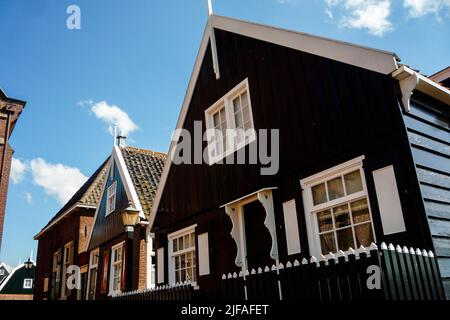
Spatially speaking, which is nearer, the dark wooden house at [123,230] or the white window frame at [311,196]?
the white window frame at [311,196]

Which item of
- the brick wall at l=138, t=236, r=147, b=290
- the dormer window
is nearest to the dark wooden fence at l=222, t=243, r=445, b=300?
the brick wall at l=138, t=236, r=147, b=290

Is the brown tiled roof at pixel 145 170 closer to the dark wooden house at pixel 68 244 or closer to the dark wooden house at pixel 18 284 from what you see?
the dark wooden house at pixel 68 244

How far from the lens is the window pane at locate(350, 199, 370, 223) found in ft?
20.3

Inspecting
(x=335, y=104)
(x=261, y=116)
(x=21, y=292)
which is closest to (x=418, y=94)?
(x=335, y=104)

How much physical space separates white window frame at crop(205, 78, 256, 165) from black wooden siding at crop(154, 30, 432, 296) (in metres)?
0.18

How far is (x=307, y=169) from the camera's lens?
730 centimetres

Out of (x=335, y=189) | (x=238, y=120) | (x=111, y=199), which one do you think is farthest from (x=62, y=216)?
(x=335, y=189)

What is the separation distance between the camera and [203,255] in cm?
968

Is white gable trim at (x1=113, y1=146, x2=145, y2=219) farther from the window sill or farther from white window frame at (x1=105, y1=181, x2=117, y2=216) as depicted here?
the window sill

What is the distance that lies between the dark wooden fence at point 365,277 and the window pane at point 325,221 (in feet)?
4.64

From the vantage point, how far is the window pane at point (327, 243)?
6.64 m

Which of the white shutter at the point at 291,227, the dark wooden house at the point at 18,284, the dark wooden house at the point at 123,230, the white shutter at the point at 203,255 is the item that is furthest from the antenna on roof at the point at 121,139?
the dark wooden house at the point at 18,284

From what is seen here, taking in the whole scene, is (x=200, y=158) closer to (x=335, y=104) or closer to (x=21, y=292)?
(x=335, y=104)

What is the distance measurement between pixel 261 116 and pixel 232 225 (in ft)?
8.28
